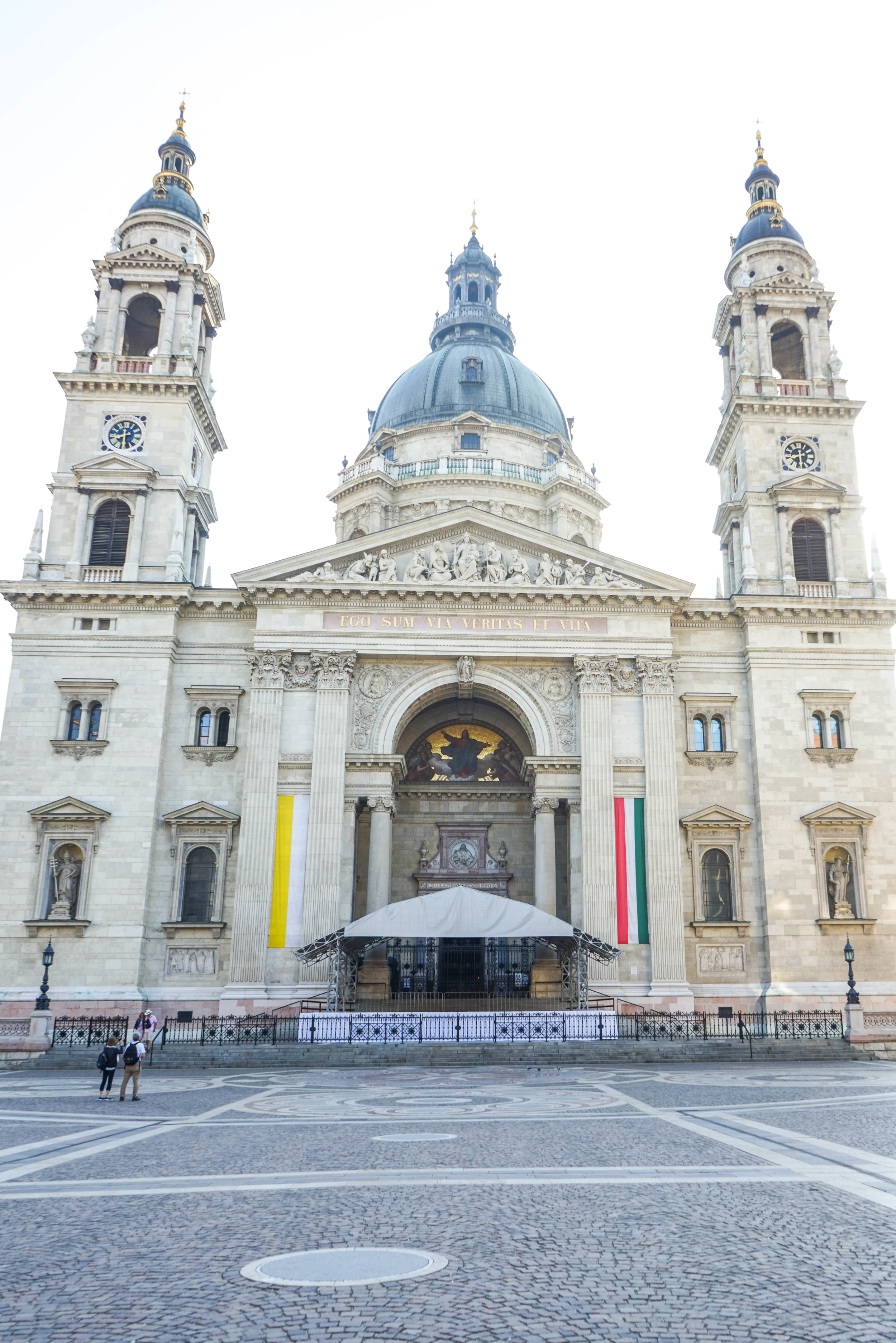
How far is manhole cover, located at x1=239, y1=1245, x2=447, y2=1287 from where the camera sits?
7398mm

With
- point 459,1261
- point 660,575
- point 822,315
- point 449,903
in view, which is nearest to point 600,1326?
point 459,1261

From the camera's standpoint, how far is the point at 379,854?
3881 centimetres

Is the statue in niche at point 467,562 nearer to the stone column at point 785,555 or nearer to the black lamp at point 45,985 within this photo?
the stone column at point 785,555

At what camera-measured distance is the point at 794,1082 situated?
74.0ft

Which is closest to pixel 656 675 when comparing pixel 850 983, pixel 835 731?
pixel 835 731

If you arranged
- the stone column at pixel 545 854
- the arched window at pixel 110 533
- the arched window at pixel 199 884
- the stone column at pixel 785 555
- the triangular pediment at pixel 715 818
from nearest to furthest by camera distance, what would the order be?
1. the stone column at pixel 545 854
2. the arched window at pixel 199 884
3. the triangular pediment at pixel 715 818
4. the arched window at pixel 110 533
5. the stone column at pixel 785 555

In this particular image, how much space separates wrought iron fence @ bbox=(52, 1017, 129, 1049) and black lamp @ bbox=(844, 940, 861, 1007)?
2150cm

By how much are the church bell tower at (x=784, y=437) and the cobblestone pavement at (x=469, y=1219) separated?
28.4 metres

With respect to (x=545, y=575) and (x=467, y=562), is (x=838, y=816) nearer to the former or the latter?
(x=545, y=575)

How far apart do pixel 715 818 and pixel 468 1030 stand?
1339 centimetres

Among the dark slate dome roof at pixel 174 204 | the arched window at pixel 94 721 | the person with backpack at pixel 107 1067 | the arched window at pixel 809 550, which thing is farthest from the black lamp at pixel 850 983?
the dark slate dome roof at pixel 174 204

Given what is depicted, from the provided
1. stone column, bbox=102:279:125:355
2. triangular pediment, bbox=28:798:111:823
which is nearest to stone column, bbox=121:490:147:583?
stone column, bbox=102:279:125:355

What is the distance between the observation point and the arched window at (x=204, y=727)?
4069cm

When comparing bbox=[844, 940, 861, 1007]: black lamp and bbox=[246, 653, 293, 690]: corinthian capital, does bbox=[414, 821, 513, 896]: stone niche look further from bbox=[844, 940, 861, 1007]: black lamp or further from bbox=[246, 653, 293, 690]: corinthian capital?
bbox=[844, 940, 861, 1007]: black lamp
